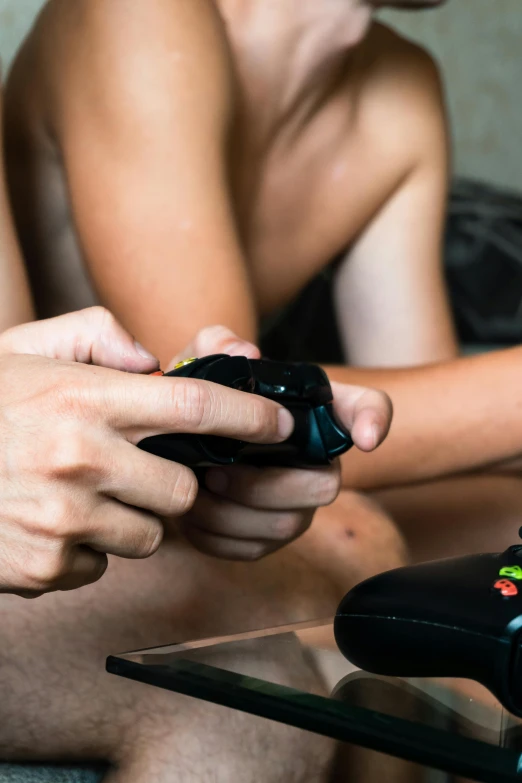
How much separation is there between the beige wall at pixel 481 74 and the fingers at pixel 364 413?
154 centimetres

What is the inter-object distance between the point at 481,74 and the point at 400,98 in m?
→ 0.90

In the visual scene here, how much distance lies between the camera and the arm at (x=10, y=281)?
610mm

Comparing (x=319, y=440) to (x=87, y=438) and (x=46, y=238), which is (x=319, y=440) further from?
(x=46, y=238)

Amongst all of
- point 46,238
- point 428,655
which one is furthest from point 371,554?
point 46,238

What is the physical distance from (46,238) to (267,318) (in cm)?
37

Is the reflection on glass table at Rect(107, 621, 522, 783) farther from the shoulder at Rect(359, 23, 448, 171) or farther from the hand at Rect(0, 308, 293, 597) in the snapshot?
the shoulder at Rect(359, 23, 448, 171)

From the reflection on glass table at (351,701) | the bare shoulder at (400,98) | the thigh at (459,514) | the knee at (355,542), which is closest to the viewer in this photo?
the reflection on glass table at (351,701)

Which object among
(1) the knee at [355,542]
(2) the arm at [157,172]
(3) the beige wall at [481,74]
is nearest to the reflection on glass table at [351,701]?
(1) the knee at [355,542]

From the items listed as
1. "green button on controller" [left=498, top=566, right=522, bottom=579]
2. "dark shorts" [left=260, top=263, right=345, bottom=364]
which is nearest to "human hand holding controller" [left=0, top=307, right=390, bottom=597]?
"green button on controller" [left=498, top=566, right=522, bottom=579]

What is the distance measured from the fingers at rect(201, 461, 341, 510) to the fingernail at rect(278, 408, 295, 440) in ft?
0.21

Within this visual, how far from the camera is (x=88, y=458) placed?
368 mm

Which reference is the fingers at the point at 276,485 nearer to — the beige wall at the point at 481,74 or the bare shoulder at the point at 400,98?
the bare shoulder at the point at 400,98

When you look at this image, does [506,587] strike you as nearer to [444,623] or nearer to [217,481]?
[444,623]

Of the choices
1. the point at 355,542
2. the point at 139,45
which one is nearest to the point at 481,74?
the point at 139,45
